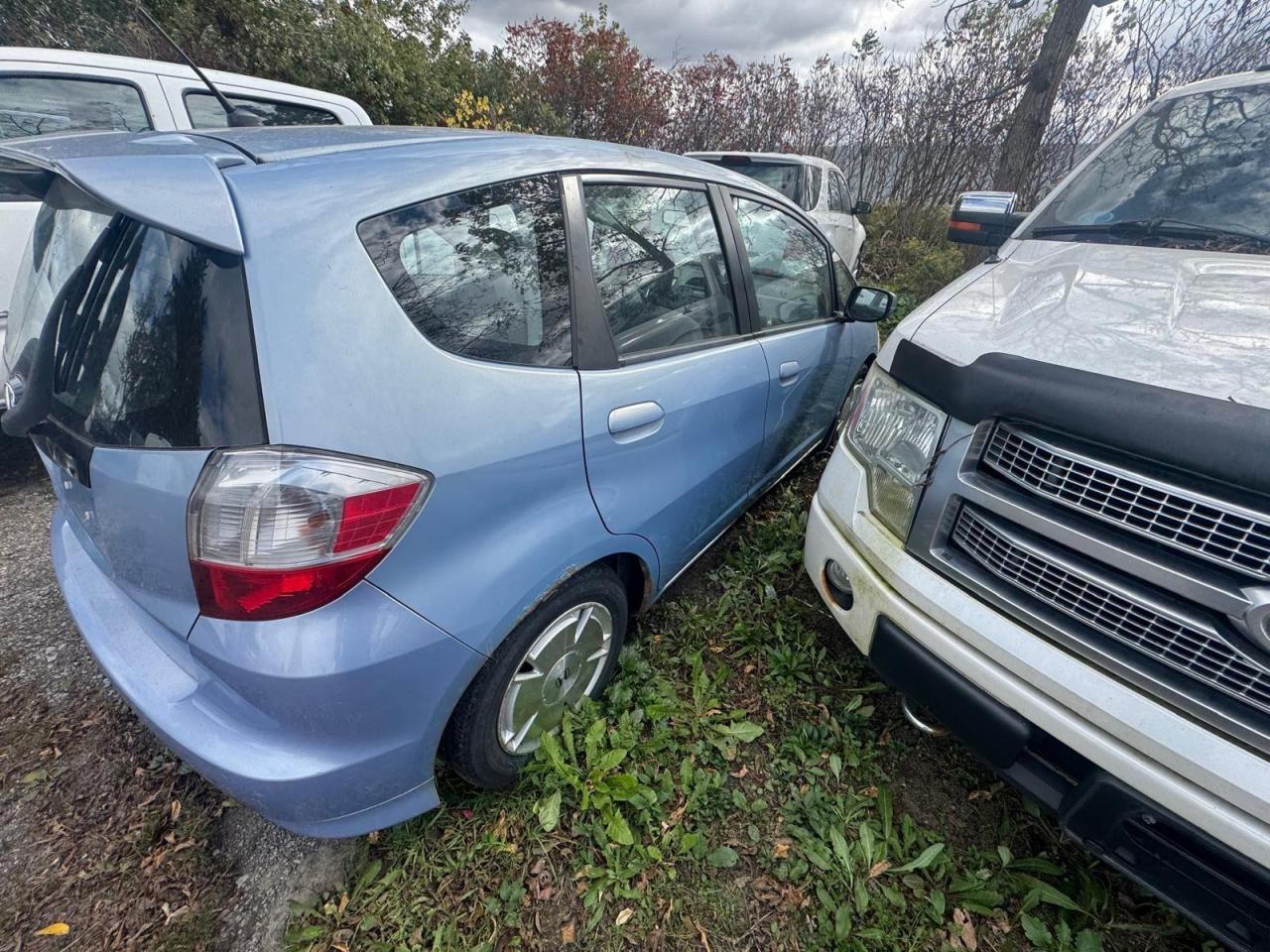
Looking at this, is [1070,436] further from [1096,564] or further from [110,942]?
[110,942]

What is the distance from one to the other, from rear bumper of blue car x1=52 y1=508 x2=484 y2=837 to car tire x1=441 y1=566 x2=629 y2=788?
0.11 metres

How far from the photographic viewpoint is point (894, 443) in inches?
62.8

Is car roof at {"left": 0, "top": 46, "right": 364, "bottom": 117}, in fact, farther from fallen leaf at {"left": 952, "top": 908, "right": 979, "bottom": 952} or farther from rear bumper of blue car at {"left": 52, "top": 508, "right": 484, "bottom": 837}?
fallen leaf at {"left": 952, "top": 908, "right": 979, "bottom": 952}

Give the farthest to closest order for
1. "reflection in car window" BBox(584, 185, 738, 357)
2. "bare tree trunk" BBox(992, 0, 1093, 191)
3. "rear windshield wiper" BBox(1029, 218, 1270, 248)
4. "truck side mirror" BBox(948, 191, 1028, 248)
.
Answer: "bare tree trunk" BBox(992, 0, 1093, 191)
"truck side mirror" BBox(948, 191, 1028, 248)
"rear windshield wiper" BBox(1029, 218, 1270, 248)
"reflection in car window" BBox(584, 185, 738, 357)

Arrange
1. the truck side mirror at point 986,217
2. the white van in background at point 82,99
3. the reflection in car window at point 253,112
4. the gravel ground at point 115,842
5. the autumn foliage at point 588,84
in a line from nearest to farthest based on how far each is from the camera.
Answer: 1. the gravel ground at point 115,842
2. the truck side mirror at point 986,217
3. the white van in background at point 82,99
4. the reflection in car window at point 253,112
5. the autumn foliage at point 588,84

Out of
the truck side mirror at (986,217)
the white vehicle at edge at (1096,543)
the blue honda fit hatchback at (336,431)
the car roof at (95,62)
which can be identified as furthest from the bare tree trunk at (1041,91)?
the car roof at (95,62)

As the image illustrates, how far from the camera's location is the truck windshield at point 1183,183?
6.14ft

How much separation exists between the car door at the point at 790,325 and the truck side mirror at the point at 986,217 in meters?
0.65

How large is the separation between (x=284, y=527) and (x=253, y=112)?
4924 mm

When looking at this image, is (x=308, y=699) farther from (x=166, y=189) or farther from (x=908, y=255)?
(x=908, y=255)

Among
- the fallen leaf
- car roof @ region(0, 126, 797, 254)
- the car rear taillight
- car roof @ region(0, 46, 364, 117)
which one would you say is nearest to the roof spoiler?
car roof @ region(0, 126, 797, 254)

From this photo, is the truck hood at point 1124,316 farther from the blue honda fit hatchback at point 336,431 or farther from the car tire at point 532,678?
the car tire at point 532,678

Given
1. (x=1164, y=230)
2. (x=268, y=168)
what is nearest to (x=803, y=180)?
(x=1164, y=230)

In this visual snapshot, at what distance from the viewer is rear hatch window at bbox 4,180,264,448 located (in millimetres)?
1024
